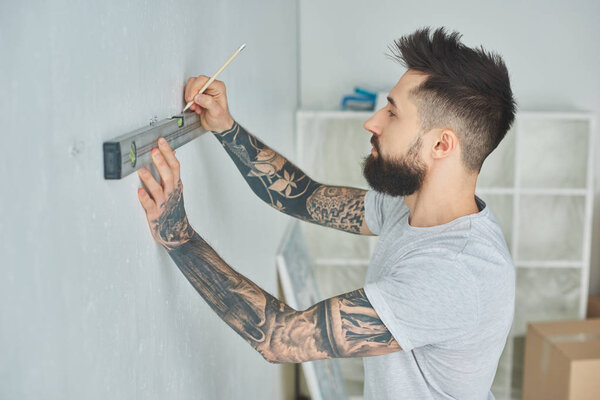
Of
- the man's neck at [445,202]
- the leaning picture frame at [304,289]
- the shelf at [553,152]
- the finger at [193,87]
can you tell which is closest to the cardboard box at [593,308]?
the shelf at [553,152]

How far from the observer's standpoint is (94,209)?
0.66 metres

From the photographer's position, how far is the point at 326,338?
3.33ft

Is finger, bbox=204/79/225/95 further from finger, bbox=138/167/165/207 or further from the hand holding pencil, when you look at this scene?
finger, bbox=138/167/165/207

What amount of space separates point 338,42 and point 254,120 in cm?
175

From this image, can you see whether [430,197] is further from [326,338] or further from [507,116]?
[326,338]

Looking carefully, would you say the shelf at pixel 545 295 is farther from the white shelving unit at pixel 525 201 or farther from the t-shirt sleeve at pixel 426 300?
the t-shirt sleeve at pixel 426 300

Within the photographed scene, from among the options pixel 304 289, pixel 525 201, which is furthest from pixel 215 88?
pixel 525 201

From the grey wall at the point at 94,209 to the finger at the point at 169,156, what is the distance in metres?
0.04

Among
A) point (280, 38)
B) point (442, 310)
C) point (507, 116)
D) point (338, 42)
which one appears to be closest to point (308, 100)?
point (338, 42)

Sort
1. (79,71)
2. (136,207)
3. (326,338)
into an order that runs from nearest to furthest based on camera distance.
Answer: (79,71) < (136,207) < (326,338)

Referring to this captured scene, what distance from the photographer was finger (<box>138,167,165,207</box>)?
0.82 metres

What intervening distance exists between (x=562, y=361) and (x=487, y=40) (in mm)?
1721

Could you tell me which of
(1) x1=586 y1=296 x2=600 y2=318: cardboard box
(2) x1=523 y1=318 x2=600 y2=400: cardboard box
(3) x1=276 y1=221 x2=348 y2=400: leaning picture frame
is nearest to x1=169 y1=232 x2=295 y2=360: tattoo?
(3) x1=276 y1=221 x2=348 y2=400: leaning picture frame

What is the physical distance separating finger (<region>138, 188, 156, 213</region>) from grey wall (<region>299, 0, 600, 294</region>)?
2.64 metres
